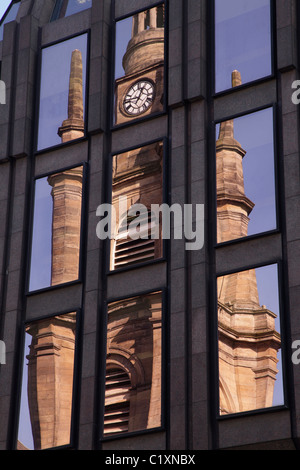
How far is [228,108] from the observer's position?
3634cm

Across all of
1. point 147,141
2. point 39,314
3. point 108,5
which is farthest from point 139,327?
point 108,5

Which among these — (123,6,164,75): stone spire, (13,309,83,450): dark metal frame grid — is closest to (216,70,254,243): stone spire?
(123,6,164,75): stone spire

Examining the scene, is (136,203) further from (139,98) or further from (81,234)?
(139,98)

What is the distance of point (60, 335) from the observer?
35906 mm

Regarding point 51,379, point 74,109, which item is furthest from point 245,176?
point 51,379

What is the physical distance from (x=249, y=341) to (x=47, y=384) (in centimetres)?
760

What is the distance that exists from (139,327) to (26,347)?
184 inches

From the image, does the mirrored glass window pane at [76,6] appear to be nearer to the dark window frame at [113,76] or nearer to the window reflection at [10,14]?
the dark window frame at [113,76]

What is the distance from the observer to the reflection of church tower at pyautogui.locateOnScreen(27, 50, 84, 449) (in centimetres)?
3450

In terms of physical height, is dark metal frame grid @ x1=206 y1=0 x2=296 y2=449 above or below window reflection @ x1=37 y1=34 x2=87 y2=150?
below

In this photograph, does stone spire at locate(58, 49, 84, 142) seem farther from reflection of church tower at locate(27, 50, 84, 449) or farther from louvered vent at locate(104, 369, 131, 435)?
louvered vent at locate(104, 369, 131, 435)

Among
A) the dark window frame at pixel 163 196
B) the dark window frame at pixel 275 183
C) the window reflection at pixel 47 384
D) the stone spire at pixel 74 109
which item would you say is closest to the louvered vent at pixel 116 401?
the window reflection at pixel 47 384

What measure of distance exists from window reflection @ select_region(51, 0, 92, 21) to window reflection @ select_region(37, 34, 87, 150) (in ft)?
8.72

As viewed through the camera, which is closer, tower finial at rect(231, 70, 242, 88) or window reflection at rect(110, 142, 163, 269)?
window reflection at rect(110, 142, 163, 269)
